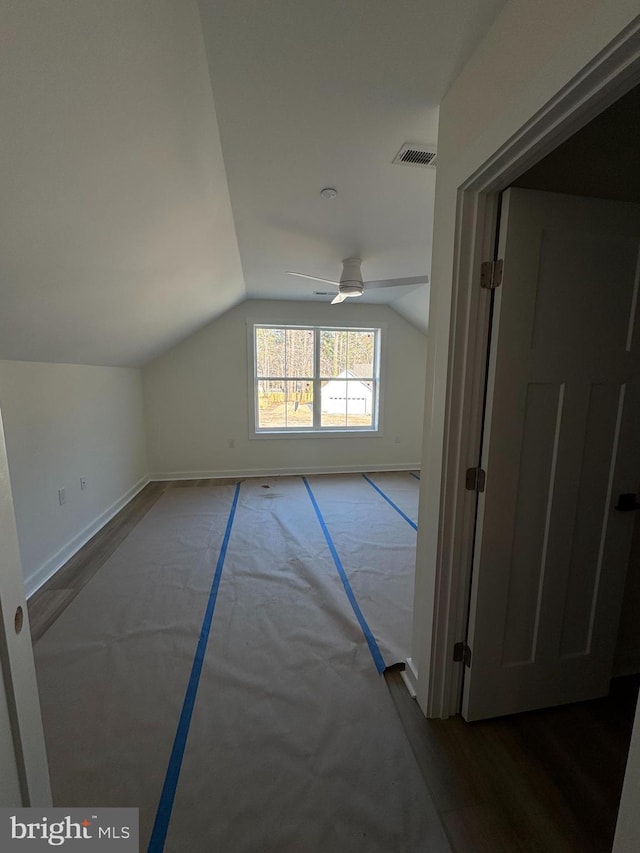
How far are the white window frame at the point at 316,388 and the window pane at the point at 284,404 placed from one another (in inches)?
2.5

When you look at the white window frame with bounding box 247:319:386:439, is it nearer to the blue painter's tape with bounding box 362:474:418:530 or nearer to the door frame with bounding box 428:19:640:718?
the blue painter's tape with bounding box 362:474:418:530

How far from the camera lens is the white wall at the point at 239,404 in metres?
4.73

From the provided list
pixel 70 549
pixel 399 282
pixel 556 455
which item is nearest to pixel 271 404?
pixel 399 282

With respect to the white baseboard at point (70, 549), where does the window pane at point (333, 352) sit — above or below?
above

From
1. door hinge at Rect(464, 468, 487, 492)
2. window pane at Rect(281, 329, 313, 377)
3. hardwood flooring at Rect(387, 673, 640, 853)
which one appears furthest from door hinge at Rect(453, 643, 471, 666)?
window pane at Rect(281, 329, 313, 377)

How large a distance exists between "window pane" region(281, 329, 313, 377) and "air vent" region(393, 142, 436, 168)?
11.1 feet

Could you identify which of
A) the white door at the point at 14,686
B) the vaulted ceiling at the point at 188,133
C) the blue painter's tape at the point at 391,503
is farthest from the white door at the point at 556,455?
the blue painter's tape at the point at 391,503

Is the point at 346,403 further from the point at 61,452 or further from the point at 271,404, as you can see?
the point at 61,452

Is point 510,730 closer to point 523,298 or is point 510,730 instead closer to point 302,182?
point 523,298

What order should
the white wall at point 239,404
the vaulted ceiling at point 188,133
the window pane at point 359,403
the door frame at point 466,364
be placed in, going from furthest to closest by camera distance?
the window pane at point 359,403 → the white wall at point 239,404 → the vaulted ceiling at point 188,133 → the door frame at point 466,364

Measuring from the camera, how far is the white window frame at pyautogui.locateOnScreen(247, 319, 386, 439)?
4.90 meters

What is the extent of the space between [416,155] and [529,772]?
271cm

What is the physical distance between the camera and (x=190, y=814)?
1.14 m

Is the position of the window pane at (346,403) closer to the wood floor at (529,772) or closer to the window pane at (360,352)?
the window pane at (360,352)
